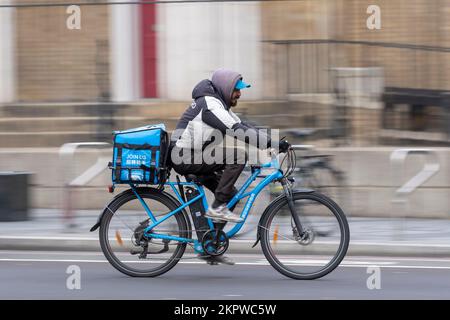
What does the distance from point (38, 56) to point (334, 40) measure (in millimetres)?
4949

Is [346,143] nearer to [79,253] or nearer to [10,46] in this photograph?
[79,253]

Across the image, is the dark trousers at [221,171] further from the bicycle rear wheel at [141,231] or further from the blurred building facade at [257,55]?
the blurred building facade at [257,55]

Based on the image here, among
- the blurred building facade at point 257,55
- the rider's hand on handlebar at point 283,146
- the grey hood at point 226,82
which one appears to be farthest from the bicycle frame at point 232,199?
the blurred building facade at point 257,55

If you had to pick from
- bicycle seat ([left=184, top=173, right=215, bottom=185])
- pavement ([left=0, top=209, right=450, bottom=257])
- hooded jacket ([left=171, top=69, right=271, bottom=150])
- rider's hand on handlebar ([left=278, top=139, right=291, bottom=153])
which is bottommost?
pavement ([left=0, top=209, right=450, bottom=257])

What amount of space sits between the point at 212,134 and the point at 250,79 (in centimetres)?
640

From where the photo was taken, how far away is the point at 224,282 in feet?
29.4

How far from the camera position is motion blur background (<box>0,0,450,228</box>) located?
13.8 metres

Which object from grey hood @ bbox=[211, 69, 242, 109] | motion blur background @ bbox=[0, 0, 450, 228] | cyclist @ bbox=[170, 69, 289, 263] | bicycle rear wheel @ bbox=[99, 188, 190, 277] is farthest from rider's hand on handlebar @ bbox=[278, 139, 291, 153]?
motion blur background @ bbox=[0, 0, 450, 228]

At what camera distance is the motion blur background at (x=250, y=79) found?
45.4 feet

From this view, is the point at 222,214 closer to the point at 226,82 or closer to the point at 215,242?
the point at 215,242

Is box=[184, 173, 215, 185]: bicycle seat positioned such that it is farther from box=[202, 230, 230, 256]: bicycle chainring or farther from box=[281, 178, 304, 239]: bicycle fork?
box=[281, 178, 304, 239]: bicycle fork

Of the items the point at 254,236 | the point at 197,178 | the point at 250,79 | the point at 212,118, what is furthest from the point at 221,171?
the point at 250,79

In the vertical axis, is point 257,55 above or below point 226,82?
above

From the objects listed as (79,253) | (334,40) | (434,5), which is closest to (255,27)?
(334,40)
